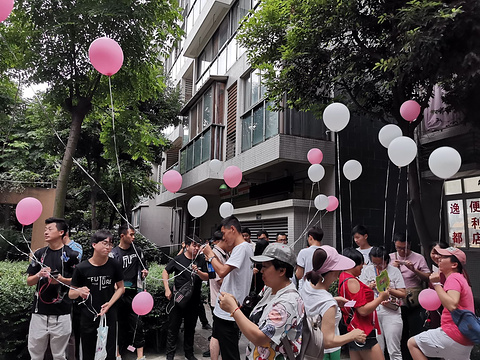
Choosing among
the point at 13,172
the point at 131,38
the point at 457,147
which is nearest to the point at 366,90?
the point at 457,147

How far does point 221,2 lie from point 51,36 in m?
8.22

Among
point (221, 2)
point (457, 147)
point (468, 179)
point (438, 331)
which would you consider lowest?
point (438, 331)

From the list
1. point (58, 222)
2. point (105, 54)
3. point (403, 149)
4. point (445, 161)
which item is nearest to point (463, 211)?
point (445, 161)

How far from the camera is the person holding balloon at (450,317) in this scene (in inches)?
124

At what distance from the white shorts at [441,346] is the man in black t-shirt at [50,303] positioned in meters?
3.57

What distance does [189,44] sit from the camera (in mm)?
17438

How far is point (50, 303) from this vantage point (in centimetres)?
379

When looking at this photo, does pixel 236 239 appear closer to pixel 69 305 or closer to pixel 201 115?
pixel 69 305

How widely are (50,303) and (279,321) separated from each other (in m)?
2.87

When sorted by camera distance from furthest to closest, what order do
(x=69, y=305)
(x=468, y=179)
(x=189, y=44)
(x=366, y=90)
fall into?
(x=189, y=44), (x=468, y=179), (x=366, y=90), (x=69, y=305)

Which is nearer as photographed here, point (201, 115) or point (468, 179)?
point (468, 179)

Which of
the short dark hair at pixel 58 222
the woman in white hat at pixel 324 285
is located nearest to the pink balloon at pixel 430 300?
the woman in white hat at pixel 324 285

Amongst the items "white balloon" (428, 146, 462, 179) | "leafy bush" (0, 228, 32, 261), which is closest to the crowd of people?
"white balloon" (428, 146, 462, 179)

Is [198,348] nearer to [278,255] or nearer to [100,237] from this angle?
[100,237]
